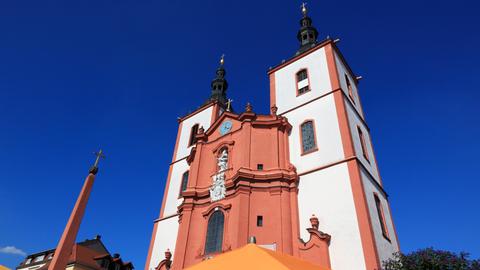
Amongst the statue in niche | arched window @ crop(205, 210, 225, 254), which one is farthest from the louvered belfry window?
arched window @ crop(205, 210, 225, 254)

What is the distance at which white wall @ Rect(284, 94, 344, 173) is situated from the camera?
1822 cm

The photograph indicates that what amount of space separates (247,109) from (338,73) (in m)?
6.56

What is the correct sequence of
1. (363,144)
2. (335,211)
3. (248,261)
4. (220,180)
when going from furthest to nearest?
1. (363,144)
2. (220,180)
3. (335,211)
4. (248,261)

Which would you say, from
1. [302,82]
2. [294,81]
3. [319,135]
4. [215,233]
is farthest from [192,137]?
[319,135]

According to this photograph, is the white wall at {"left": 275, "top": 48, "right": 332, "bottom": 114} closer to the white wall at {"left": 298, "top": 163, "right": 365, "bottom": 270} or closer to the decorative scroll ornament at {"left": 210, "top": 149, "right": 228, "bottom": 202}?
the decorative scroll ornament at {"left": 210, "top": 149, "right": 228, "bottom": 202}

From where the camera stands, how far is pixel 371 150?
2138 centimetres

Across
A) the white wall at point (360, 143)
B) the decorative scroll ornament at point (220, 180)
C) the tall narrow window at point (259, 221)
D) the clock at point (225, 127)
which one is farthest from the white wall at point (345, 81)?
the tall narrow window at point (259, 221)

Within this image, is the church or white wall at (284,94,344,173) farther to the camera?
white wall at (284,94,344,173)

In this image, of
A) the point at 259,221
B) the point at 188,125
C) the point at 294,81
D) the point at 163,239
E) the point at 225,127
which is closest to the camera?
the point at 259,221

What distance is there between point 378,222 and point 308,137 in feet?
20.4

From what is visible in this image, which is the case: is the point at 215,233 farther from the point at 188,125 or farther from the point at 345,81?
the point at 188,125

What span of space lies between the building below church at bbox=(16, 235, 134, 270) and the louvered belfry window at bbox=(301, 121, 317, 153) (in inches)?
958

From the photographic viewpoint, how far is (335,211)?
52.1ft

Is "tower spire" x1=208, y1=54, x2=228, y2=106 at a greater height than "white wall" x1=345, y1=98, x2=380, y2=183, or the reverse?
"tower spire" x1=208, y1=54, x2=228, y2=106
